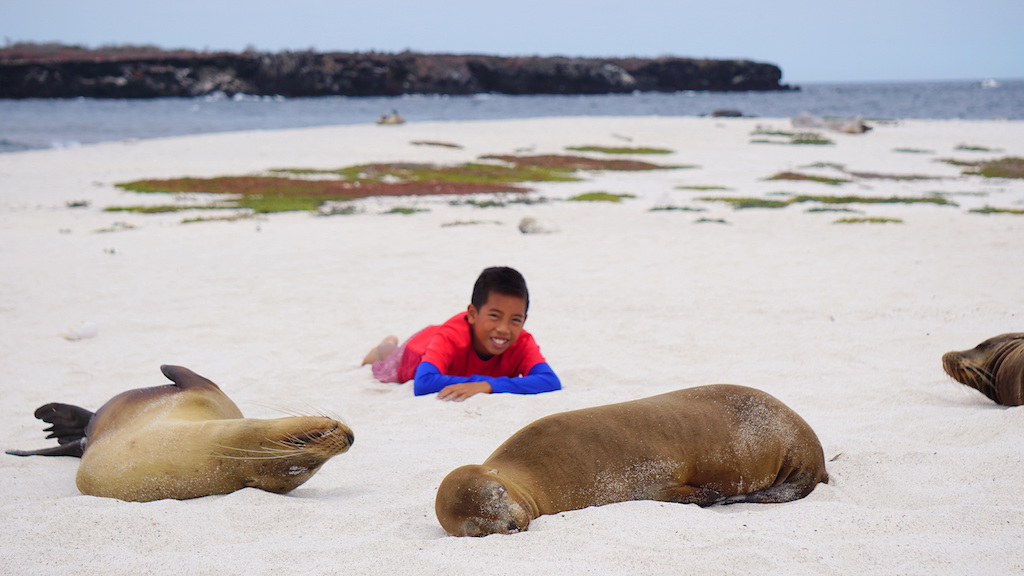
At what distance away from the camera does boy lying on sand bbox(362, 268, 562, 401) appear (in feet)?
16.8

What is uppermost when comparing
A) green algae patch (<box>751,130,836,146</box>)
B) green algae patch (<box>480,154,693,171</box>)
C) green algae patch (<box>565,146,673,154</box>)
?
green algae patch (<box>751,130,836,146</box>)

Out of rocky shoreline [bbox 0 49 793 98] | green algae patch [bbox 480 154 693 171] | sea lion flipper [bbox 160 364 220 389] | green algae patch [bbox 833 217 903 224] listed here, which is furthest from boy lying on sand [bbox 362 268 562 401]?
rocky shoreline [bbox 0 49 793 98]

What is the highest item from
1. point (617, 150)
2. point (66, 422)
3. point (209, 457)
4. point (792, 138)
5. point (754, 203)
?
point (792, 138)

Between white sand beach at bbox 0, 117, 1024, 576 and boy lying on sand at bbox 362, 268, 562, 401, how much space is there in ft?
0.57

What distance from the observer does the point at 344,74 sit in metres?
98.8

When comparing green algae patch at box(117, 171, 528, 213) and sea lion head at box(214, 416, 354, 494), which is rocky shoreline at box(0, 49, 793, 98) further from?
sea lion head at box(214, 416, 354, 494)

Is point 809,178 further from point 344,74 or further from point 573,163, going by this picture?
point 344,74

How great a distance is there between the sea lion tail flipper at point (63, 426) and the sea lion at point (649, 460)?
2.34 m

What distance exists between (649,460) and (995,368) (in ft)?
8.95

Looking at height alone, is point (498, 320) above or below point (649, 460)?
above

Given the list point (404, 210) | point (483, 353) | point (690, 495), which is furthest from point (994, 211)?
point (690, 495)

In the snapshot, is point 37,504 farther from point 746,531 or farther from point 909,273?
point 909,273

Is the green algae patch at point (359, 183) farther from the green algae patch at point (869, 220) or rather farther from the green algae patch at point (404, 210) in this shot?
the green algae patch at point (869, 220)

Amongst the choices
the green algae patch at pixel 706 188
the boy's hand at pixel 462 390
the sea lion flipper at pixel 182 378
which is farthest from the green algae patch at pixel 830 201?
the sea lion flipper at pixel 182 378
